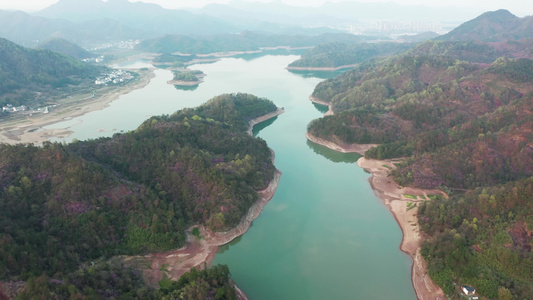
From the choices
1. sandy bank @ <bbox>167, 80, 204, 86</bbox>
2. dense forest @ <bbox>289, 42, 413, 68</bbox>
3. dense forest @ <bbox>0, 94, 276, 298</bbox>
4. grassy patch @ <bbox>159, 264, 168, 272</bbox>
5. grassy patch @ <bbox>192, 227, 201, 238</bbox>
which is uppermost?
dense forest @ <bbox>289, 42, 413, 68</bbox>

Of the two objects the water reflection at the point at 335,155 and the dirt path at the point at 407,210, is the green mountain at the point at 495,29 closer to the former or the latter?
the water reflection at the point at 335,155

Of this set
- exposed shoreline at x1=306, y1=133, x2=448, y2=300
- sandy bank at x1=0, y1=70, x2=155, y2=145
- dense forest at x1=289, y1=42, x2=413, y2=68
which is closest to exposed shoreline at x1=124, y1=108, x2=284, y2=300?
exposed shoreline at x1=306, y1=133, x2=448, y2=300

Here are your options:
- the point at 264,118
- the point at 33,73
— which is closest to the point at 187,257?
the point at 264,118

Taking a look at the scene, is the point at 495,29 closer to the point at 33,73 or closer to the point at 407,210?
the point at 407,210

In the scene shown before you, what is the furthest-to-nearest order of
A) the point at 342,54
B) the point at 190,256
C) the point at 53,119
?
the point at 342,54 < the point at 53,119 < the point at 190,256

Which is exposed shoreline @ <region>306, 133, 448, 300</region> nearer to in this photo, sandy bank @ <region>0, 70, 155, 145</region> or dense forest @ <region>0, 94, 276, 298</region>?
dense forest @ <region>0, 94, 276, 298</region>

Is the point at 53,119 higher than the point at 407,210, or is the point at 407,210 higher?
the point at 53,119
